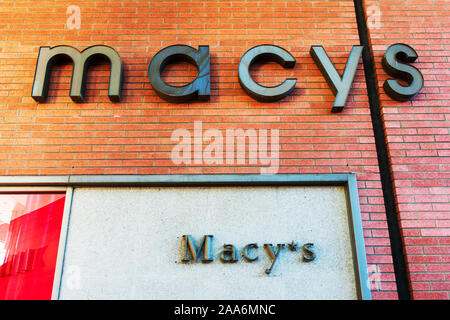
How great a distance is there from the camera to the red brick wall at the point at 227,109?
139 inches

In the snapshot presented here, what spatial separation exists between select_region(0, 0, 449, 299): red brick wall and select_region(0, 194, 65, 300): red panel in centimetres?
33

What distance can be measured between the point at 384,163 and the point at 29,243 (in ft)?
11.7

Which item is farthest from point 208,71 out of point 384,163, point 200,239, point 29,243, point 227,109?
point 29,243

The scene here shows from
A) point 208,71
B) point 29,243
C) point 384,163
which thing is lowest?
point 29,243

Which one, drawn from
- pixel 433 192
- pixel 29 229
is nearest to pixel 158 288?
pixel 29 229

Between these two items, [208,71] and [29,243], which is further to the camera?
[208,71]

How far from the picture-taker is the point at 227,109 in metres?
3.85

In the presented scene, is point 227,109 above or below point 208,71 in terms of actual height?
below

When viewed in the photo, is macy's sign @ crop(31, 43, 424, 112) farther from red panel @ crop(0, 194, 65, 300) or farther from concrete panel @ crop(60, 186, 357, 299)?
red panel @ crop(0, 194, 65, 300)

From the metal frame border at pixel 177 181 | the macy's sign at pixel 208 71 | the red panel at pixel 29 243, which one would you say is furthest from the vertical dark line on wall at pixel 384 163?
the red panel at pixel 29 243

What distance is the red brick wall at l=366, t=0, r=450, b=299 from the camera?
130 inches

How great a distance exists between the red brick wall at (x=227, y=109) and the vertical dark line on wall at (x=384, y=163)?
0.09 meters

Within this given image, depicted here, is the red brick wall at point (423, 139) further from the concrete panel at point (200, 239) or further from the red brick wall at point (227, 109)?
the concrete panel at point (200, 239)

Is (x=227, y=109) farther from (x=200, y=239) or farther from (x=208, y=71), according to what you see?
(x=200, y=239)
